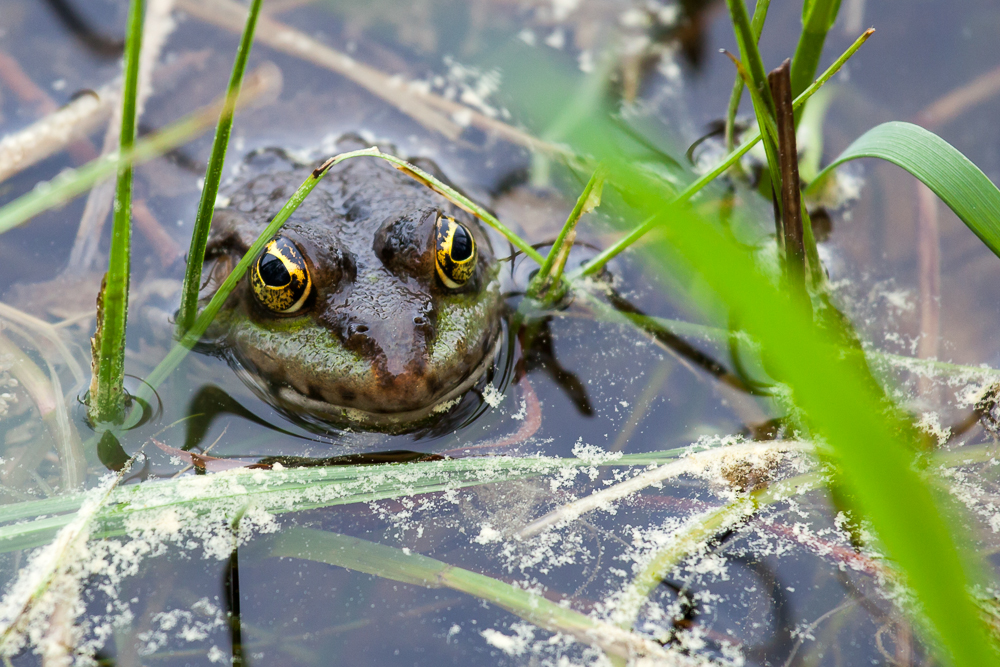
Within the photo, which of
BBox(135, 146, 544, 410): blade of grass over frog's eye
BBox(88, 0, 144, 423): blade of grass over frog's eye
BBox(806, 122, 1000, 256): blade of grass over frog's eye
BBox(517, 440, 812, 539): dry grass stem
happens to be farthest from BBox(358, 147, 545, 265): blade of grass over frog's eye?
BBox(806, 122, 1000, 256): blade of grass over frog's eye

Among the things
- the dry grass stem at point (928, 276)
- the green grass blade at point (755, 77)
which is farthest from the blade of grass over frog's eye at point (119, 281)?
the dry grass stem at point (928, 276)

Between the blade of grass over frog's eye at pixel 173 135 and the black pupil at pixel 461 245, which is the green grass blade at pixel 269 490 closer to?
the black pupil at pixel 461 245

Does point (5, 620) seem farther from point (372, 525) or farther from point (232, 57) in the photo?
point (232, 57)

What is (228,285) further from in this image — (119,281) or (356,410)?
(356,410)

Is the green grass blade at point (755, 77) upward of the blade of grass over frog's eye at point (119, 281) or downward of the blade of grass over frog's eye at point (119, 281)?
upward

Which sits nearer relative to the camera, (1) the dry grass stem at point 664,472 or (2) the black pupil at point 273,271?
(1) the dry grass stem at point 664,472

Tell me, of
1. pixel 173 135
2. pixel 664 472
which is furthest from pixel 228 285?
pixel 173 135

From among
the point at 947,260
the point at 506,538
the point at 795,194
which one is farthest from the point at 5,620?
the point at 947,260
